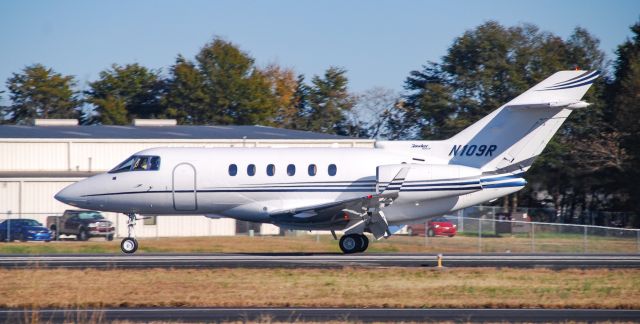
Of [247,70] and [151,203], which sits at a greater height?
[247,70]

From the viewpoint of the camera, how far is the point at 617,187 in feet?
189

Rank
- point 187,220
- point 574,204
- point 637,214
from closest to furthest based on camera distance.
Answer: point 187,220, point 637,214, point 574,204

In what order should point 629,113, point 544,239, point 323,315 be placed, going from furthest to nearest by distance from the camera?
point 629,113
point 544,239
point 323,315

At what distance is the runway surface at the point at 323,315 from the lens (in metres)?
16.8

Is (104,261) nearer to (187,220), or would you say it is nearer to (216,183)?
(216,183)

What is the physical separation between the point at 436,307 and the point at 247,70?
73306mm

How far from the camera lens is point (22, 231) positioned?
143 ft

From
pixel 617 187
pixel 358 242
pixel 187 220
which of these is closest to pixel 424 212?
pixel 358 242

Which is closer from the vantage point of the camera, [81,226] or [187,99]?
[81,226]

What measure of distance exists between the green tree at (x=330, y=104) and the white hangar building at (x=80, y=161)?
29.8m

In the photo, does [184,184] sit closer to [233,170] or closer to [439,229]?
[233,170]

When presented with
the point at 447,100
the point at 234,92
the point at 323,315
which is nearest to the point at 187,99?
the point at 234,92

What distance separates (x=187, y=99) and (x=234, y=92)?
395cm

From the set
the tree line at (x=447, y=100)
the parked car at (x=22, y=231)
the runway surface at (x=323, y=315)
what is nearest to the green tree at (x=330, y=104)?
the tree line at (x=447, y=100)
